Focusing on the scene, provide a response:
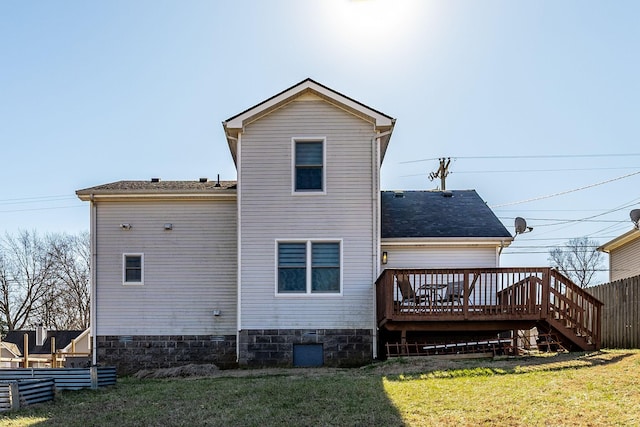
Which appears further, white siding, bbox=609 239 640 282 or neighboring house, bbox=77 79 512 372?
white siding, bbox=609 239 640 282

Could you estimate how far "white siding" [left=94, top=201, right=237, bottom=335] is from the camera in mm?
17125

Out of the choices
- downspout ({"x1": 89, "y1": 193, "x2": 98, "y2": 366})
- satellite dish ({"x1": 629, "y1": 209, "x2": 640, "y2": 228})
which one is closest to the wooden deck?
satellite dish ({"x1": 629, "y1": 209, "x2": 640, "y2": 228})

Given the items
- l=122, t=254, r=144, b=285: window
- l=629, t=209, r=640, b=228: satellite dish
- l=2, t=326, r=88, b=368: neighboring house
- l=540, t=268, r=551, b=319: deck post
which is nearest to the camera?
l=540, t=268, r=551, b=319: deck post

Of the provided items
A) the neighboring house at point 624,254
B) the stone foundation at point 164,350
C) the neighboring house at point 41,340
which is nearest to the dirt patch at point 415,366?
the stone foundation at point 164,350

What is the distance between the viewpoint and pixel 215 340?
55.9 ft

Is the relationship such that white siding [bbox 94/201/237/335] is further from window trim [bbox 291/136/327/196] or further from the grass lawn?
the grass lawn

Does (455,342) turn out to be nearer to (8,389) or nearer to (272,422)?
(272,422)

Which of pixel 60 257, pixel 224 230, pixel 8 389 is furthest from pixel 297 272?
pixel 60 257

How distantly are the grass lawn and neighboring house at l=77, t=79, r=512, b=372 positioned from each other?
284 cm

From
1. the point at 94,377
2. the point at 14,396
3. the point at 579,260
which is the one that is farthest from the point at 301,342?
the point at 579,260

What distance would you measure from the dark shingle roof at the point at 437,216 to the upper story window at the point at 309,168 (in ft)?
7.47

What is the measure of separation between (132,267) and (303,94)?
616 cm

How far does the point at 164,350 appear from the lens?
1698 centimetres

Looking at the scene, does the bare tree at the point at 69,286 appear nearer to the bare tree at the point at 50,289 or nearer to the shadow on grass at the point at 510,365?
the bare tree at the point at 50,289
